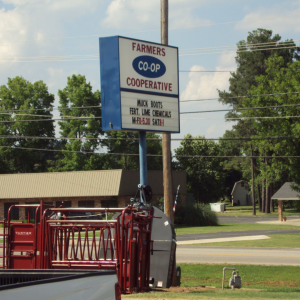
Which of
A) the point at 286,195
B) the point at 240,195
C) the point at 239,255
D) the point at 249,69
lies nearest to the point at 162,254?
the point at 239,255

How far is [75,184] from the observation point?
4538 cm

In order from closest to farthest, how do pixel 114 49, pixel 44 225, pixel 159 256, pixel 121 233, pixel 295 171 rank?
1. pixel 121 233
2. pixel 44 225
3. pixel 159 256
4. pixel 114 49
5. pixel 295 171

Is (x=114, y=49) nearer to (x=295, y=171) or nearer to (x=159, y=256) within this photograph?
(x=159, y=256)

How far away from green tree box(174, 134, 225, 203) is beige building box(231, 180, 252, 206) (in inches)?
766

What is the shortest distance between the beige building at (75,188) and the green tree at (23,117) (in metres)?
17.9

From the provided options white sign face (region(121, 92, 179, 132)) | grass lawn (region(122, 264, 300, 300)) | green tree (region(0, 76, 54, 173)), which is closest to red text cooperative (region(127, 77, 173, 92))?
white sign face (region(121, 92, 179, 132))

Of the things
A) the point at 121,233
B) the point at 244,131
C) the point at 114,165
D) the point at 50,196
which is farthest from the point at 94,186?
the point at 121,233

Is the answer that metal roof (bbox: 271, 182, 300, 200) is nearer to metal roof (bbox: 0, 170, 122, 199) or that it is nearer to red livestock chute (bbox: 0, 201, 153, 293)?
metal roof (bbox: 0, 170, 122, 199)

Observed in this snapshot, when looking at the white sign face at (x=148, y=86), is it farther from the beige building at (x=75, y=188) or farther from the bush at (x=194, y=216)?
the beige building at (x=75, y=188)

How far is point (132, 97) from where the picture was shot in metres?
11.6

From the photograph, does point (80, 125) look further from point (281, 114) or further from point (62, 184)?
point (281, 114)

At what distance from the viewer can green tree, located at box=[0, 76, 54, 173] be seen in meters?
63.9

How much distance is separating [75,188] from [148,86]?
1366 inches

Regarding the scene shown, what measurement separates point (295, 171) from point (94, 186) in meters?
20.7
